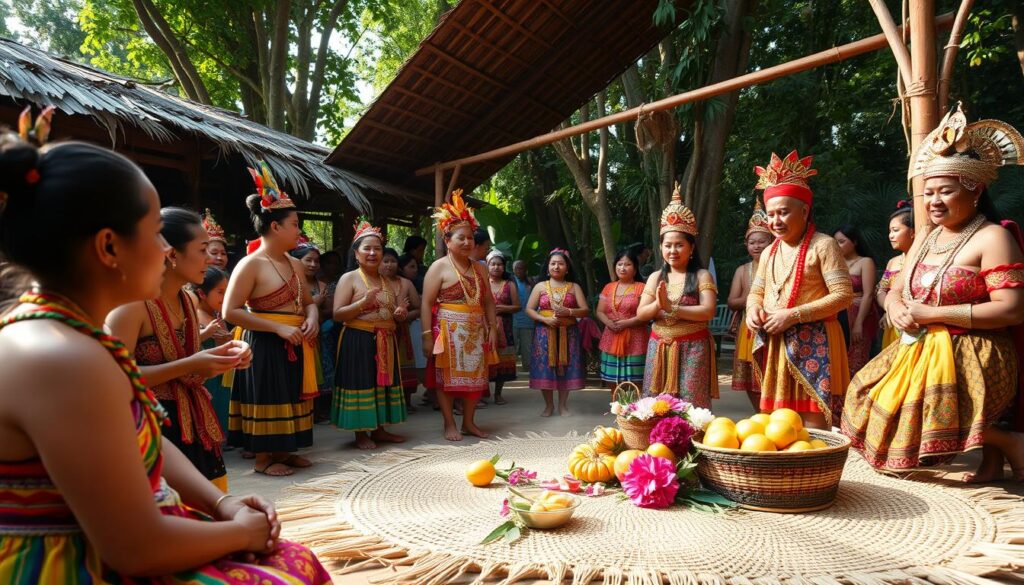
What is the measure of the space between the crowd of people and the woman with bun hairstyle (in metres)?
0.01

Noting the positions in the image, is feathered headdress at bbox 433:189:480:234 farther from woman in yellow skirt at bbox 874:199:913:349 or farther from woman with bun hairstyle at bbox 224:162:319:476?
woman in yellow skirt at bbox 874:199:913:349

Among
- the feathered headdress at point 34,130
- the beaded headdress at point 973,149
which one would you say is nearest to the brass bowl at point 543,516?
the feathered headdress at point 34,130

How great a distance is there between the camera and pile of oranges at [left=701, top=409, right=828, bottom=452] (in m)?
2.87

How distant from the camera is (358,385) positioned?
4.70 meters

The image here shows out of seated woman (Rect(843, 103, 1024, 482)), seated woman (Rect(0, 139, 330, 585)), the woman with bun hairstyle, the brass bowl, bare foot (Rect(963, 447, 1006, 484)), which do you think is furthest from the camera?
the woman with bun hairstyle

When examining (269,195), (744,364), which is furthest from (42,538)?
(744,364)

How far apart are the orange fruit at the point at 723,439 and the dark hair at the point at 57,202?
2.62 m

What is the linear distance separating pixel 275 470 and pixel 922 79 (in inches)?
181

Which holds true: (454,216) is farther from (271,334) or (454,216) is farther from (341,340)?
(271,334)

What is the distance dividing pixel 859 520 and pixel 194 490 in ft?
9.02

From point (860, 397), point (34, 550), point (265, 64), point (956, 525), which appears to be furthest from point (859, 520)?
point (265, 64)

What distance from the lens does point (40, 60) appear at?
6.04m

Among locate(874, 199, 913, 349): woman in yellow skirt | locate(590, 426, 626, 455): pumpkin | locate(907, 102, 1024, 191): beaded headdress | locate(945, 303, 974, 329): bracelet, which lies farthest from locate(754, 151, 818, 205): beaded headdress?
locate(590, 426, 626, 455): pumpkin

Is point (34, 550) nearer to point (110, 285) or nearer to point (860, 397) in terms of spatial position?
point (110, 285)
